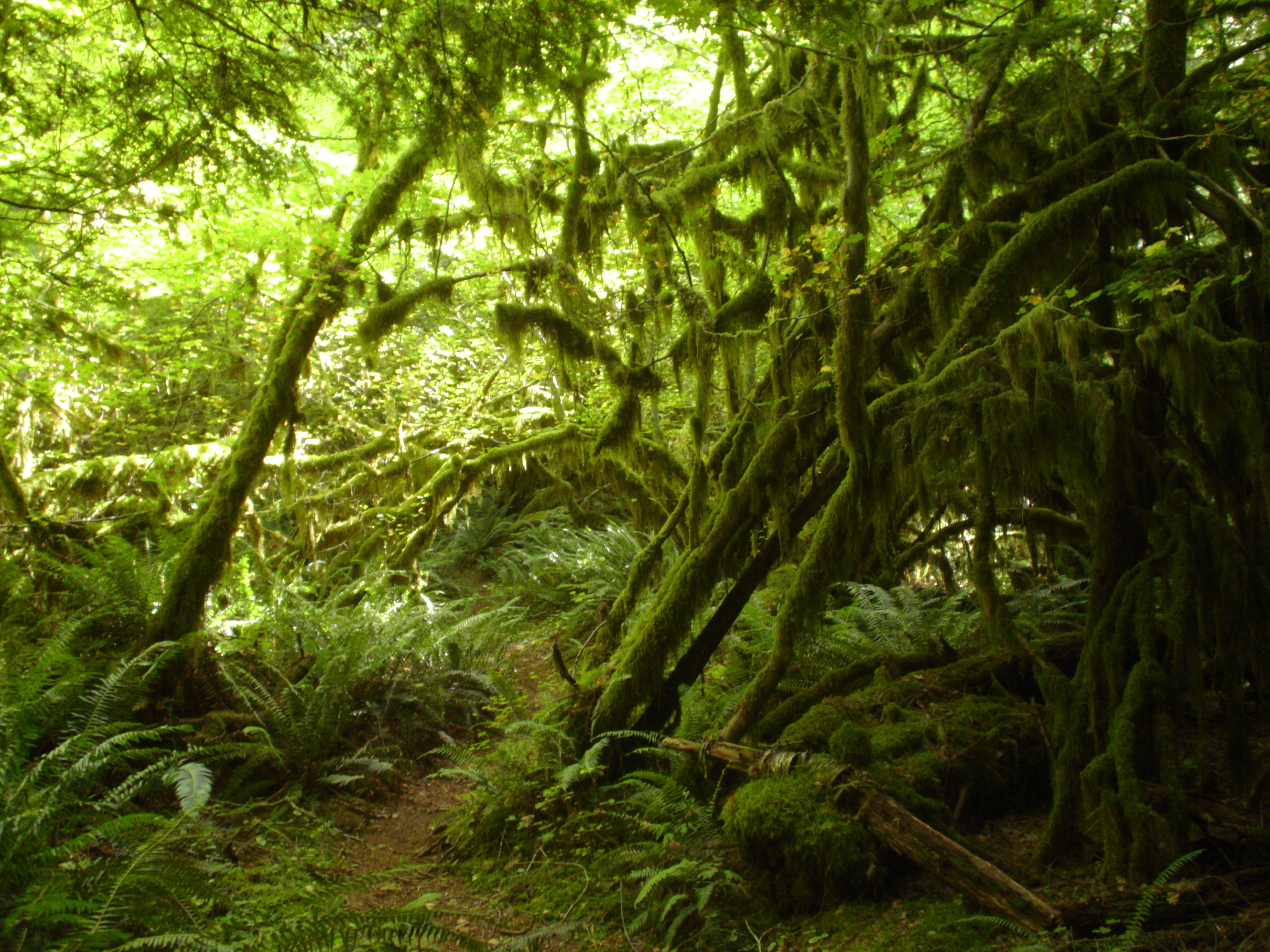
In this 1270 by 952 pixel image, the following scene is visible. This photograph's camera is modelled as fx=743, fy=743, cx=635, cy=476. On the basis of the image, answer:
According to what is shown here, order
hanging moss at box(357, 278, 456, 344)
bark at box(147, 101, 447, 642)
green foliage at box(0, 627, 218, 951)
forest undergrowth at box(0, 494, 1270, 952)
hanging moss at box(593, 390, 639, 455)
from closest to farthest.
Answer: green foliage at box(0, 627, 218, 951) → forest undergrowth at box(0, 494, 1270, 952) → bark at box(147, 101, 447, 642) → hanging moss at box(593, 390, 639, 455) → hanging moss at box(357, 278, 456, 344)

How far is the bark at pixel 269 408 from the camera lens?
5.59m

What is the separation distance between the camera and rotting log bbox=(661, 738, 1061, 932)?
249 centimetres

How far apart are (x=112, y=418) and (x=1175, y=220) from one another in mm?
12274

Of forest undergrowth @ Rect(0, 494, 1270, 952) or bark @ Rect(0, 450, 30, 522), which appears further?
bark @ Rect(0, 450, 30, 522)

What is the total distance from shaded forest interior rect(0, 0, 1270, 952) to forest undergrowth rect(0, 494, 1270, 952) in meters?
0.03

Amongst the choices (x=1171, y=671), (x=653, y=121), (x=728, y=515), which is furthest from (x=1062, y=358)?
(x=653, y=121)

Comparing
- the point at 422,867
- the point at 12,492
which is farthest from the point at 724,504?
the point at 12,492

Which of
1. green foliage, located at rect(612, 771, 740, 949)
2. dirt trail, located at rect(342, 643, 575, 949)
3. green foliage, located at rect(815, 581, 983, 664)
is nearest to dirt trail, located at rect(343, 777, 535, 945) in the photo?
dirt trail, located at rect(342, 643, 575, 949)

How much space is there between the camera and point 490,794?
4500 millimetres

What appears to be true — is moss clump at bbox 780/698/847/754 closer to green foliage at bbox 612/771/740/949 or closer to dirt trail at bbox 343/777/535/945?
green foliage at bbox 612/771/740/949

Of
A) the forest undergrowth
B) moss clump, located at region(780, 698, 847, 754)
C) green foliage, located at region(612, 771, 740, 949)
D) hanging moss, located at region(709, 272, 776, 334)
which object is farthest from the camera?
hanging moss, located at region(709, 272, 776, 334)

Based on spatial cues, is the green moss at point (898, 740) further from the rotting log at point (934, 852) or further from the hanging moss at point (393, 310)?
the hanging moss at point (393, 310)

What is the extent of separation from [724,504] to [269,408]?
12.4 feet

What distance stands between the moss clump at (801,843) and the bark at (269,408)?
14.4 ft
